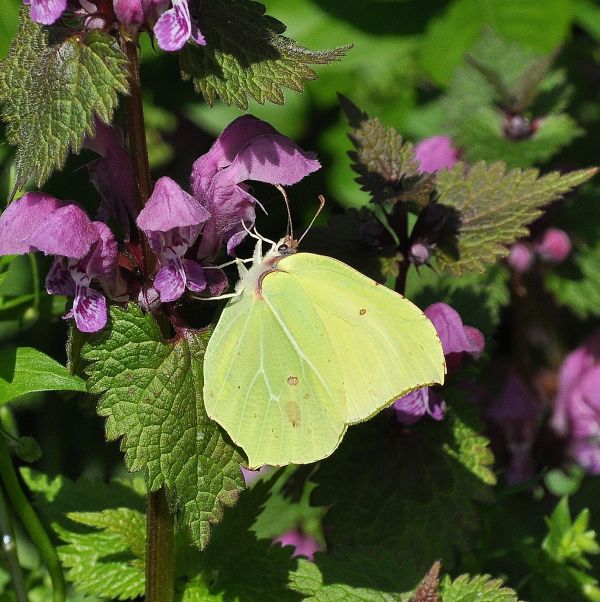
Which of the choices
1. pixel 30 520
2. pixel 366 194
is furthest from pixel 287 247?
pixel 366 194

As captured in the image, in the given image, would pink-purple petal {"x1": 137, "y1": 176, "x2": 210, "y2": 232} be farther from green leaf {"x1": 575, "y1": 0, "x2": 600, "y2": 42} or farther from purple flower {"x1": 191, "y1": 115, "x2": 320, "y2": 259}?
green leaf {"x1": 575, "y1": 0, "x2": 600, "y2": 42}

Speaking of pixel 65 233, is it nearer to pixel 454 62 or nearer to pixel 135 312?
pixel 135 312

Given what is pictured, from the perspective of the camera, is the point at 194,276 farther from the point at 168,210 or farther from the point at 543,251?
the point at 543,251

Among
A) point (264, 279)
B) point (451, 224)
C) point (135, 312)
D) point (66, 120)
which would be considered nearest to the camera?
point (66, 120)

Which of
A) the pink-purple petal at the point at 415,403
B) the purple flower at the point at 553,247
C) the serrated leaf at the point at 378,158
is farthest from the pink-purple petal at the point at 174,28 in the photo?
the purple flower at the point at 553,247

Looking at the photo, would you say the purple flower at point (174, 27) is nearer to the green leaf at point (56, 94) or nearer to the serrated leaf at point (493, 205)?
the green leaf at point (56, 94)

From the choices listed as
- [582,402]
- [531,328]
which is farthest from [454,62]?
[582,402]
